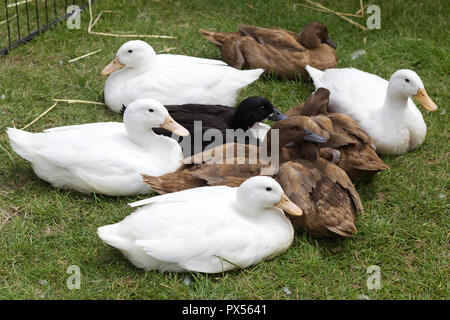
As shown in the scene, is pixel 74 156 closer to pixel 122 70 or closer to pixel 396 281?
pixel 122 70

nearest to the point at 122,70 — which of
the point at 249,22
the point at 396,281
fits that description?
Answer: the point at 249,22

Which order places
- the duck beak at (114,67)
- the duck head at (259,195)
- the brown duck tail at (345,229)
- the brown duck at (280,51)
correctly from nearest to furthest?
the duck head at (259,195), the brown duck tail at (345,229), the duck beak at (114,67), the brown duck at (280,51)

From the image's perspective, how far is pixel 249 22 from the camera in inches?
277

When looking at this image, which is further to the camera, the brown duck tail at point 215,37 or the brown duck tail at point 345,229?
the brown duck tail at point 215,37

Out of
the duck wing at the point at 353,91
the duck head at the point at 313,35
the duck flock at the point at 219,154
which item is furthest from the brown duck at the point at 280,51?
the duck wing at the point at 353,91

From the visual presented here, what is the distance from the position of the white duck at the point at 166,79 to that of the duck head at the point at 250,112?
0.52 m

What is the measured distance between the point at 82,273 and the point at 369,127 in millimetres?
2525

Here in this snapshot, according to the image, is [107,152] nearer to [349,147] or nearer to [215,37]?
[349,147]

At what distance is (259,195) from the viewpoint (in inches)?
148

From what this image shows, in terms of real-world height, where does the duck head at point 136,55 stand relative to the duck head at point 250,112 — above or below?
above

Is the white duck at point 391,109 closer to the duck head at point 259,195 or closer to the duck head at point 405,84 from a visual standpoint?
the duck head at point 405,84

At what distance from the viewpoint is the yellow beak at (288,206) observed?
385 cm

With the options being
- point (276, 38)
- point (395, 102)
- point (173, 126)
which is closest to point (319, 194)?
point (173, 126)

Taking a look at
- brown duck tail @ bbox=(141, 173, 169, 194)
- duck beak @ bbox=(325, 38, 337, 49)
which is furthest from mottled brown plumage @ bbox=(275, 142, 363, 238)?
duck beak @ bbox=(325, 38, 337, 49)
